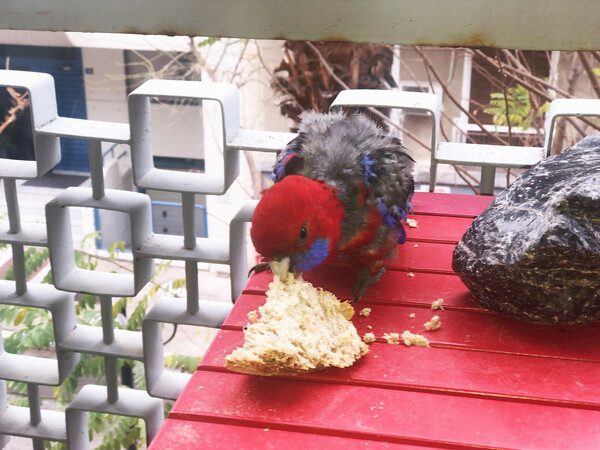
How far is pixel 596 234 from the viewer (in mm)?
1136

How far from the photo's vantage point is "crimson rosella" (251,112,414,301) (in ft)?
3.99

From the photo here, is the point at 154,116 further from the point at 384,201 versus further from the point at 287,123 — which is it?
the point at 384,201

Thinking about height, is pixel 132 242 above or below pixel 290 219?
below

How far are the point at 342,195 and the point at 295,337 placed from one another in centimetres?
34

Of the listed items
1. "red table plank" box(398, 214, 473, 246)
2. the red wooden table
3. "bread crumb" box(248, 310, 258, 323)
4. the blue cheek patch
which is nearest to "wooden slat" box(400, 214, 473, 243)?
"red table plank" box(398, 214, 473, 246)

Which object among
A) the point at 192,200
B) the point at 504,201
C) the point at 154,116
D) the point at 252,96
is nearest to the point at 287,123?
the point at 252,96

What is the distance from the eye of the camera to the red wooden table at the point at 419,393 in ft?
3.30

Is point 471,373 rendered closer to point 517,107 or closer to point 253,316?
point 253,316

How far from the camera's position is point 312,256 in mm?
1249

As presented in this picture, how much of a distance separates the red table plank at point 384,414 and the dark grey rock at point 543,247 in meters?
0.22

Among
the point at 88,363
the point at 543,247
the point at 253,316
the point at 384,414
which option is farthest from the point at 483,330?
the point at 88,363

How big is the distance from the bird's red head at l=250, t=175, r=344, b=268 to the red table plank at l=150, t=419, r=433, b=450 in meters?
0.32

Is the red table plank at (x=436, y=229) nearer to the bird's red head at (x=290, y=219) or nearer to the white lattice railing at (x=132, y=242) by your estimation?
the white lattice railing at (x=132, y=242)

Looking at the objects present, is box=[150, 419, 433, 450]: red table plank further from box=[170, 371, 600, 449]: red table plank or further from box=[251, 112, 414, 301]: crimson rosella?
box=[251, 112, 414, 301]: crimson rosella
